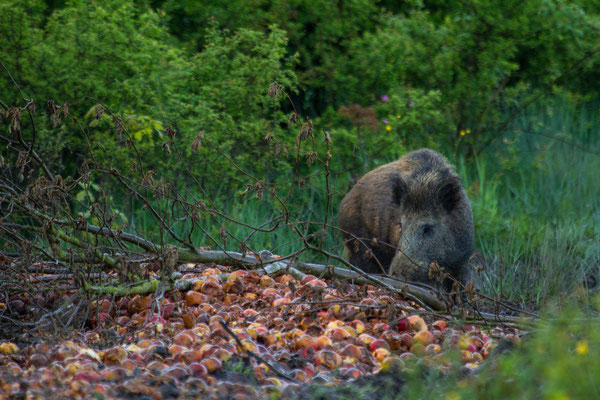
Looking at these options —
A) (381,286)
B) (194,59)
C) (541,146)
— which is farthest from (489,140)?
(381,286)

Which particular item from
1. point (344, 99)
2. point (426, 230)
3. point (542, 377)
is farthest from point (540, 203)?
point (542, 377)

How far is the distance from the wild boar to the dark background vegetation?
479 millimetres

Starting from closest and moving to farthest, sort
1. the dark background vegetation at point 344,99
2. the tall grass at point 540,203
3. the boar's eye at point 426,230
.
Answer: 1. the boar's eye at point 426,230
2. the tall grass at point 540,203
3. the dark background vegetation at point 344,99

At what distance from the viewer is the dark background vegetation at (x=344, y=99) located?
24.5 ft

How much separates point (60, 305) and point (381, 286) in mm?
1929

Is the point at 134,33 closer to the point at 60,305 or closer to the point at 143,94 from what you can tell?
the point at 143,94

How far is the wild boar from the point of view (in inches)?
253

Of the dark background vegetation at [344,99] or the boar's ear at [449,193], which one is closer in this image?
the boar's ear at [449,193]

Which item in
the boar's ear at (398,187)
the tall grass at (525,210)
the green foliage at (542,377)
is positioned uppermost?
the green foliage at (542,377)

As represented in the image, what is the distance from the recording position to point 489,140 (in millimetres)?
9266

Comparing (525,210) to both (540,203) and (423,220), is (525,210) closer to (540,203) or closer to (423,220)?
(540,203)

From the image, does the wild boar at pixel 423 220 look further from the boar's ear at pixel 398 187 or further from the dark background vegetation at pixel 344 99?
the dark background vegetation at pixel 344 99

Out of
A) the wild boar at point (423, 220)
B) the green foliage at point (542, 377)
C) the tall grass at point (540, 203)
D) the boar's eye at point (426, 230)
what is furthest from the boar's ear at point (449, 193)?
the green foliage at point (542, 377)

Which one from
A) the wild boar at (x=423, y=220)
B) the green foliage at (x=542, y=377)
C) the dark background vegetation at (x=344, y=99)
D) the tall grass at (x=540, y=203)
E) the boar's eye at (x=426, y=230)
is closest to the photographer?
the green foliage at (x=542, y=377)
